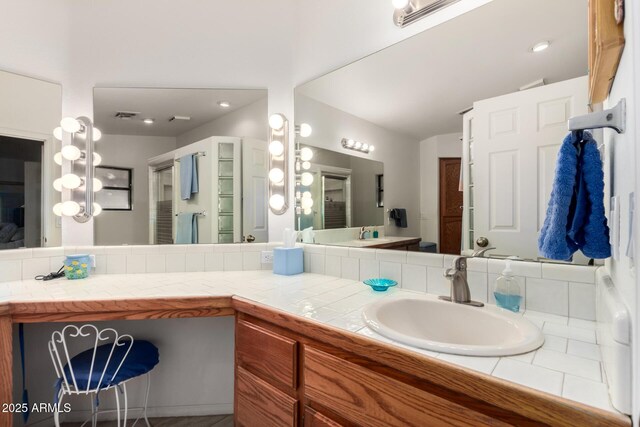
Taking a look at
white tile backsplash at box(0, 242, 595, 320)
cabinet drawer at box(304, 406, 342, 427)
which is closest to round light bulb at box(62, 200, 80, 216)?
white tile backsplash at box(0, 242, 595, 320)

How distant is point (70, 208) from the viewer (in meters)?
1.74

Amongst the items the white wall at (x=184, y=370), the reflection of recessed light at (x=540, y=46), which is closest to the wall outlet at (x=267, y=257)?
the white wall at (x=184, y=370)

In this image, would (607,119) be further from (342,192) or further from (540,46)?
(342,192)

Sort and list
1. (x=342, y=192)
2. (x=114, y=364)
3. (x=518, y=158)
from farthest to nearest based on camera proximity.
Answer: (x=342, y=192)
(x=114, y=364)
(x=518, y=158)

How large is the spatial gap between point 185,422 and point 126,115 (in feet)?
6.20

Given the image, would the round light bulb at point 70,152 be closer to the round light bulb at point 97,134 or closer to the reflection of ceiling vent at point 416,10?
the round light bulb at point 97,134

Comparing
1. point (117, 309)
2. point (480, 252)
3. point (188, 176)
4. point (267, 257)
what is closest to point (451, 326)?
point (480, 252)

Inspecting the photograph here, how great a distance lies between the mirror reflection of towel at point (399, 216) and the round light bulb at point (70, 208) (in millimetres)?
1785

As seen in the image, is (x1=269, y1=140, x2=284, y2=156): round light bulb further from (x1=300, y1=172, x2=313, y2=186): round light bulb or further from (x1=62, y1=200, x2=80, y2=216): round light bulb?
(x1=62, y1=200, x2=80, y2=216): round light bulb

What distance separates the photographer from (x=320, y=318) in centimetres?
101

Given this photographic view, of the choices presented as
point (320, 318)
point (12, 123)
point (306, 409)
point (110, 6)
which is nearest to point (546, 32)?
point (320, 318)

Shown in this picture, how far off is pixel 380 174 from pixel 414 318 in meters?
0.71

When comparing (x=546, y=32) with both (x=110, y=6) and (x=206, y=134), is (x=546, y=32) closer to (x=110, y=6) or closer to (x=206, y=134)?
(x=206, y=134)

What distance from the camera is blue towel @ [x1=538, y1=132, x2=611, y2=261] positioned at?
2.09ft
